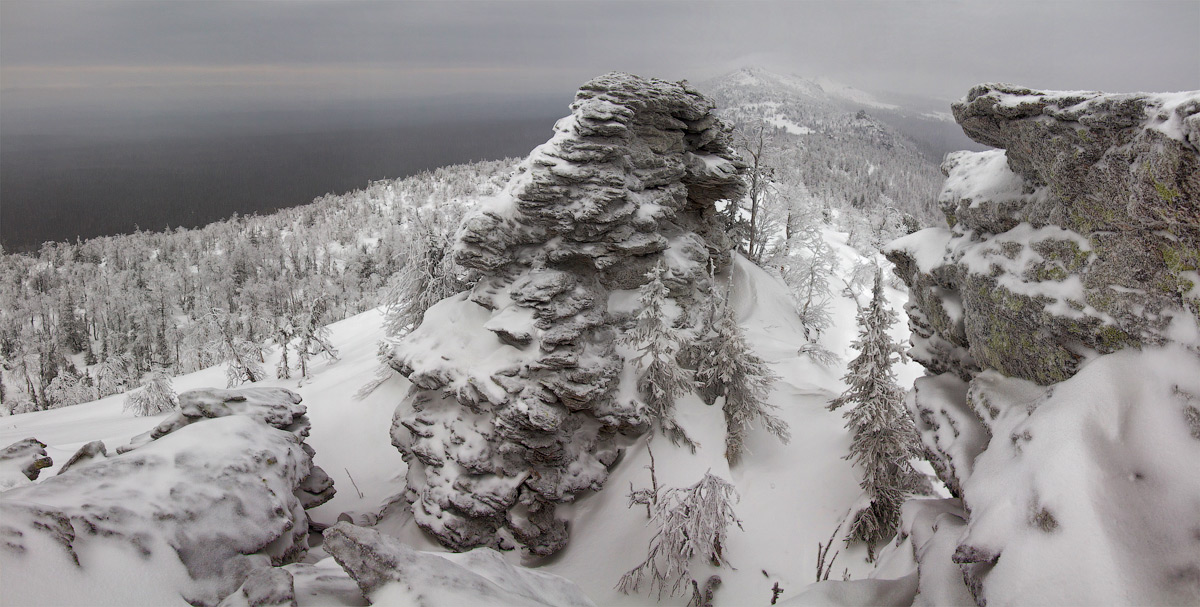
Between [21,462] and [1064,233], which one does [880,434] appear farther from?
[21,462]

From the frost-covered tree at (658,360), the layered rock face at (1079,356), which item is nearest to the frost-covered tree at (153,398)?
the frost-covered tree at (658,360)

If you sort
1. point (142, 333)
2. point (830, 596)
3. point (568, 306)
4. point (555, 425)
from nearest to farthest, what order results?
point (830, 596) < point (555, 425) < point (568, 306) < point (142, 333)

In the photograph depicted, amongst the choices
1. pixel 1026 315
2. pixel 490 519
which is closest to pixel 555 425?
pixel 490 519

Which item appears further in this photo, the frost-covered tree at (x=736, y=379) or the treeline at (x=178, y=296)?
the treeline at (x=178, y=296)

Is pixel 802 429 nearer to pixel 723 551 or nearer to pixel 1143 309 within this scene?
pixel 723 551

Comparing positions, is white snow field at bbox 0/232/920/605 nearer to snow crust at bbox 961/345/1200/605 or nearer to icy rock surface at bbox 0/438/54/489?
icy rock surface at bbox 0/438/54/489

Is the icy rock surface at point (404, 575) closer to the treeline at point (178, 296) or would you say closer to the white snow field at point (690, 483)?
the white snow field at point (690, 483)
